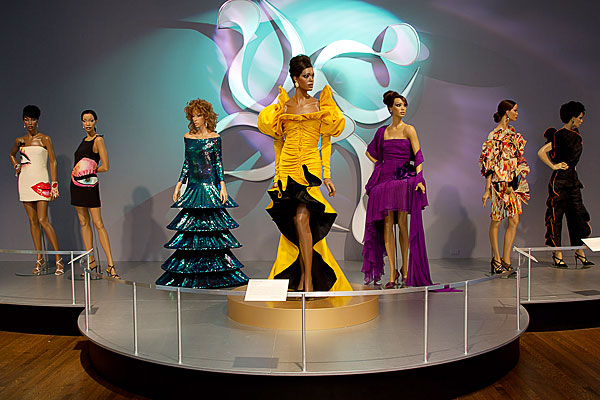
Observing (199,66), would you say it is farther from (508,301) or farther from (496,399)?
(496,399)

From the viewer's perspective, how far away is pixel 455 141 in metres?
7.12

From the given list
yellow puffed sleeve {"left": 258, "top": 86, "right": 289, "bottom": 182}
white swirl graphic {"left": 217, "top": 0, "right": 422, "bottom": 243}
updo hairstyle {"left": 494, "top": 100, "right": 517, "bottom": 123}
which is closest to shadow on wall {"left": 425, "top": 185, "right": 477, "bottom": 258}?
white swirl graphic {"left": 217, "top": 0, "right": 422, "bottom": 243}

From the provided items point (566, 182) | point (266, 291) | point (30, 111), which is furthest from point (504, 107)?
point (30, 111)

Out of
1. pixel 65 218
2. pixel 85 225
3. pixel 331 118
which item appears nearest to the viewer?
pixel 331 118

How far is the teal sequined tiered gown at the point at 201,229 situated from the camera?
534cm

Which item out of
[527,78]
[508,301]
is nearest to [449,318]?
[508,301]

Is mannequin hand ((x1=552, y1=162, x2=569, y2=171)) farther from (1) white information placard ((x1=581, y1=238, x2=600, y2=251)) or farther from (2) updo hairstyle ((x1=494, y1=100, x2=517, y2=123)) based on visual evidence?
(1) white information placard ((x1=581, y1=238, x2=600, y2=251))

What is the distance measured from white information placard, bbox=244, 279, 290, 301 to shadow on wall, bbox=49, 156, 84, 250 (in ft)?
15.4

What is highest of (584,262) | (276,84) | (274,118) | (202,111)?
(276,84)

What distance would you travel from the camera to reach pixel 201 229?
5332 millimetres

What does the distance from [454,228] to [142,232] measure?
391cm

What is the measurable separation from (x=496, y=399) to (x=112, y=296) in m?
3.26

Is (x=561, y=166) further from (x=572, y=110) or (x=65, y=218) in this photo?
(x=65, y=218)

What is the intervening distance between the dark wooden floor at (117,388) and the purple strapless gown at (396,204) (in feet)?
3.55
